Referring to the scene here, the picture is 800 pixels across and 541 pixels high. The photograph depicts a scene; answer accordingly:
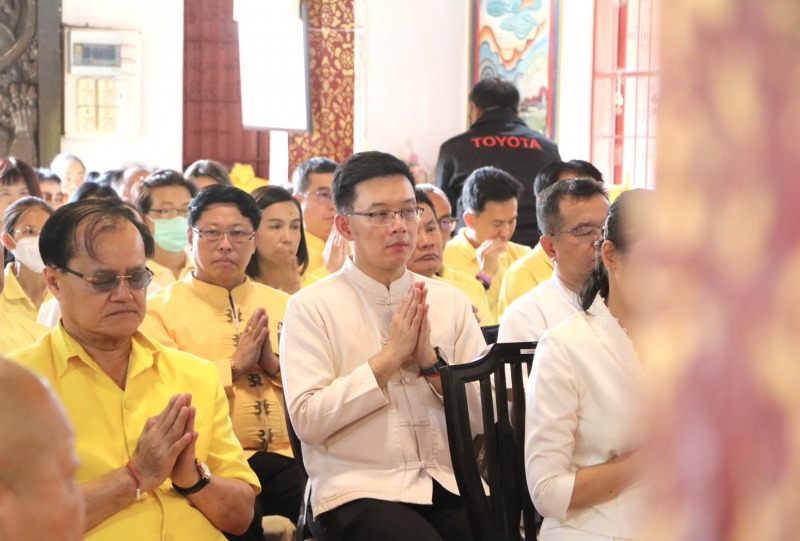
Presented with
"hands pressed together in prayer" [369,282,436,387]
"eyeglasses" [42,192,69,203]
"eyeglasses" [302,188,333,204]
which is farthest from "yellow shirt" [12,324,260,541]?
"eyeglasses" [42,192,69,203]

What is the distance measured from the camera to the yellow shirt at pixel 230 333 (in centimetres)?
277

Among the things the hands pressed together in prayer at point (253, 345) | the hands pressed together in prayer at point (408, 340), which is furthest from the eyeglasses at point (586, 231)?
the hands pressed together in prayer at point (253, 345)

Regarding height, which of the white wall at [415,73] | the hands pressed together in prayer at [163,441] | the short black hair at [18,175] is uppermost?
the white wall at [415,73]

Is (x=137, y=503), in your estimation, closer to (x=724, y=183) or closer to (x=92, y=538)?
(x=92, y=538)

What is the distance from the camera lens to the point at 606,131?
673 cm

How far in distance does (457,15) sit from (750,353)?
8.01m

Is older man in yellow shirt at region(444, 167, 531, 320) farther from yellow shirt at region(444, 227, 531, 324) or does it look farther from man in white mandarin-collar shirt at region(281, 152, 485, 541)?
man in white mandarin-collar shirt at region(281, 152, 485, 541)

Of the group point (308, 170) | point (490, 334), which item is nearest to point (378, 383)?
point (490, 334)

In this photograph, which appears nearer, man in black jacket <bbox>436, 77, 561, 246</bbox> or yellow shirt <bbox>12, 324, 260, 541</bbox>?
yellow shirt <bbox>12, 324, 260, 541</bbox>

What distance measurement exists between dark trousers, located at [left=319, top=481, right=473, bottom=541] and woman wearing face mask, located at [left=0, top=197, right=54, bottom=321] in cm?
158

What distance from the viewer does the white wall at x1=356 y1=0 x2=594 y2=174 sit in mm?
7910

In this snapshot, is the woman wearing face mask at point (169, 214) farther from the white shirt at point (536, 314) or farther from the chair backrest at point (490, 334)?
the white shirt at point (536, 314)

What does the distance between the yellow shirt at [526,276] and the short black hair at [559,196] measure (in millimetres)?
449

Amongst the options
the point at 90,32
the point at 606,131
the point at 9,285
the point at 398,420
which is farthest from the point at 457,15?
the point at 398,420
